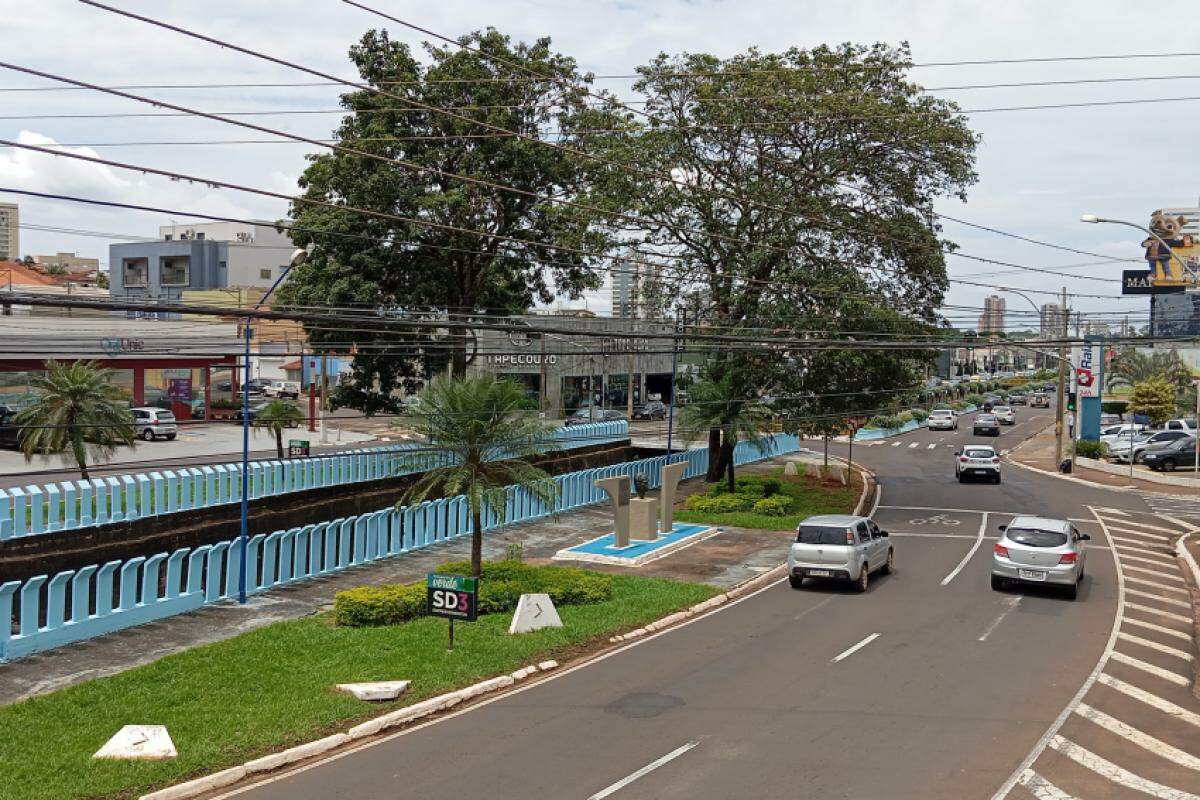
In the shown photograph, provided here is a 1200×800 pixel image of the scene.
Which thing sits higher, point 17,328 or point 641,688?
point 17,328

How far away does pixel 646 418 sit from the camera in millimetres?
72062

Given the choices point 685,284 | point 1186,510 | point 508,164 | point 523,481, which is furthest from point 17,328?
point 1186,510

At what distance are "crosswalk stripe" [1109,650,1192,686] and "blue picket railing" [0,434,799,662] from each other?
10.8 m

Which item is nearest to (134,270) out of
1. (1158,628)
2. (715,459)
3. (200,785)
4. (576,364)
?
(576,364)

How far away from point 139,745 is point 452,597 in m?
5.28

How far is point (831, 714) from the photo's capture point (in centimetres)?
1423

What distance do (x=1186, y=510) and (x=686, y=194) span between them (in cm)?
Answer: 2093

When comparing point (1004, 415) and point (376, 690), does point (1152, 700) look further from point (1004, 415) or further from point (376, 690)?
point (1004, 415)

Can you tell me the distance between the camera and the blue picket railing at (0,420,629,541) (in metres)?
19.9

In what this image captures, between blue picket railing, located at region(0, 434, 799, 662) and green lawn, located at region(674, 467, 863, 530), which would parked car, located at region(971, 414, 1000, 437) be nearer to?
green lawn, located at region(674, 467, 863, 530)

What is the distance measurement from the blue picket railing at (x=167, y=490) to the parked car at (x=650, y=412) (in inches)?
1661

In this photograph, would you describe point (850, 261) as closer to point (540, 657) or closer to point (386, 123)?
point (386, 123)

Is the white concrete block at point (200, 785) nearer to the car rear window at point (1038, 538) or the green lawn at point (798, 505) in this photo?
the car rear window at point (1038, 538)

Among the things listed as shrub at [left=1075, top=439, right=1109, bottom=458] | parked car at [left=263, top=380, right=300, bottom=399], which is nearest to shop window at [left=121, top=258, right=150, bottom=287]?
parked car at [left=263, top=380, right=300, bottom=399]
